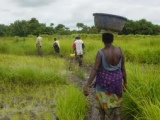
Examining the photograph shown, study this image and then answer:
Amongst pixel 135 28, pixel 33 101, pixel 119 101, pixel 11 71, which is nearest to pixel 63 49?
pixel 11 71

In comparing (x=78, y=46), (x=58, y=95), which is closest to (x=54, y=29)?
(x=78, y=46)

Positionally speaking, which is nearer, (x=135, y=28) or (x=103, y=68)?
(x=103, y=68)

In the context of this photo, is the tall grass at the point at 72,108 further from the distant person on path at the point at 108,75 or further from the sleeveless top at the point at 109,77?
the sleeveless top at the point at 109,77

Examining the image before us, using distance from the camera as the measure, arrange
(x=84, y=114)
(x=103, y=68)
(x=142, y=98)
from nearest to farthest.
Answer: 1. (x=103, y=68)
2. (x=142, y=98)
3. (x=84, y=114)

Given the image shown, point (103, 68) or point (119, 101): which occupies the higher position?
point (103, 68)

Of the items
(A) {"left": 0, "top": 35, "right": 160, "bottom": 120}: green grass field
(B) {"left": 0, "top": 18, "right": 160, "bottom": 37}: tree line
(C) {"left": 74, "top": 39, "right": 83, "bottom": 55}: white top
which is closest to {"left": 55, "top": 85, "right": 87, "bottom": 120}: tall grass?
(A) {"left": 0, "top": 35, "right": 160, "bottom": 120}: green grass field

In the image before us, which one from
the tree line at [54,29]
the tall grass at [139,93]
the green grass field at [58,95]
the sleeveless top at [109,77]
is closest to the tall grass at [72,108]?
the green grass field at [58,95]

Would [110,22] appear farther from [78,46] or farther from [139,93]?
[78,46]

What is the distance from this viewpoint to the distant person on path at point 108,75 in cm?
435

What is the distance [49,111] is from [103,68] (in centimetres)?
234

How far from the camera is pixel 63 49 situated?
20.1m

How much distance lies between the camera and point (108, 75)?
4.36 meters

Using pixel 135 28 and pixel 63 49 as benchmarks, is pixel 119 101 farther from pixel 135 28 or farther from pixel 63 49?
pixel 135 28

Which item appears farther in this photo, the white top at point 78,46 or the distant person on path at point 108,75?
the white top at point 78,46
